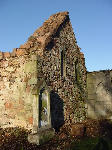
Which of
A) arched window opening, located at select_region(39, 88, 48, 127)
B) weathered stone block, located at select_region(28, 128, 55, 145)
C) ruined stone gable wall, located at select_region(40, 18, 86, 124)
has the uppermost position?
ruined stone gable wall, located at select_region(40, 18, 86, 124)

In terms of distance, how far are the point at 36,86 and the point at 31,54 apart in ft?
5.69

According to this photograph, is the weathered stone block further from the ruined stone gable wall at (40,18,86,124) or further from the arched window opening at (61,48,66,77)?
the arched window opening at (61,48,66,77)

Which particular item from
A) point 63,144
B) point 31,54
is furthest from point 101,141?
point 31,54

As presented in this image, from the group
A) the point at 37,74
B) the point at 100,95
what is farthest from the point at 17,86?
the point at 100,95

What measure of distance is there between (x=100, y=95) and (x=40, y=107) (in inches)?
232

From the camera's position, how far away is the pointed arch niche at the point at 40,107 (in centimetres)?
645

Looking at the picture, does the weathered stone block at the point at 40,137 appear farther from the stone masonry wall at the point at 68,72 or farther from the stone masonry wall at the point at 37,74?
the stone masonry wall at the point at 68,72

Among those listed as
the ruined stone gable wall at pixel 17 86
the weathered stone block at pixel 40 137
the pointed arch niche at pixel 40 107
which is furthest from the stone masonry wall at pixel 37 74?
the weathered stone block at pixel 40 137

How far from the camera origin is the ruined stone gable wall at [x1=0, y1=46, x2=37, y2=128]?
7.37 metres

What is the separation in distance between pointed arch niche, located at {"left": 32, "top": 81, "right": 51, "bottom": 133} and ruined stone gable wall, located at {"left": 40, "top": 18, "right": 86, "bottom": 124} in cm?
107

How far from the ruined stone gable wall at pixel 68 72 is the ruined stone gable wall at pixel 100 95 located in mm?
541

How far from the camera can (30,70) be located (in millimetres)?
7520

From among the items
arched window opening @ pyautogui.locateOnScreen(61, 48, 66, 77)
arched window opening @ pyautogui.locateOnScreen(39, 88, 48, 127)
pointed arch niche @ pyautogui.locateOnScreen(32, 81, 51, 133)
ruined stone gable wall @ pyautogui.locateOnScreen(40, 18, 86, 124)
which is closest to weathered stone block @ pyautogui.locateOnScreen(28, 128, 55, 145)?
pointed arch niche @ pyautogui.locateOnScreen(32, 81, 51, 133)

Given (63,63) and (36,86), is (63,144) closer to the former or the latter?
(36,86)
